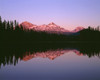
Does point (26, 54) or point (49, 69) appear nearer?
point (49, 69)

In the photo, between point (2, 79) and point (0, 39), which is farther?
point (0, 39)

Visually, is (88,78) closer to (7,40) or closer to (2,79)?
(2,79)

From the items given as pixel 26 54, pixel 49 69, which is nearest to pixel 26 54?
pixel 26 54

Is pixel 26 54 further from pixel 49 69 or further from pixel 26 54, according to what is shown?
pixel 49 69

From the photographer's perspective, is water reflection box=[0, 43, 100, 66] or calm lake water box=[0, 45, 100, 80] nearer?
calm lake water box=[0, 45, 100, 80]

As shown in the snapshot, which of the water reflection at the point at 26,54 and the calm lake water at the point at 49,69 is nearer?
the calm lake water at the point at 49,69

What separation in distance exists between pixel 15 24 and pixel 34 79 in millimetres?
131811

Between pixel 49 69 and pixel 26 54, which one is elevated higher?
pixel 49 69

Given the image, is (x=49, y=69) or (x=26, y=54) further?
(x=26, y=54)

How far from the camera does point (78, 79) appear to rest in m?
15.7

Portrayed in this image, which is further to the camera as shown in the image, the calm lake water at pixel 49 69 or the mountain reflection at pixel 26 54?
the mountain reflection at pixel 26 54

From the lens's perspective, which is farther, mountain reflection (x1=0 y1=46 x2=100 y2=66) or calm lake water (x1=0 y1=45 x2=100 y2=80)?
mountain reflection (x1=0 y1=46 x2=100 y2=66)

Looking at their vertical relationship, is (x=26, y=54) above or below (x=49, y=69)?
below

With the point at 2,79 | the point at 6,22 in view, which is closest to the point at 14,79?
the point at 2,79
